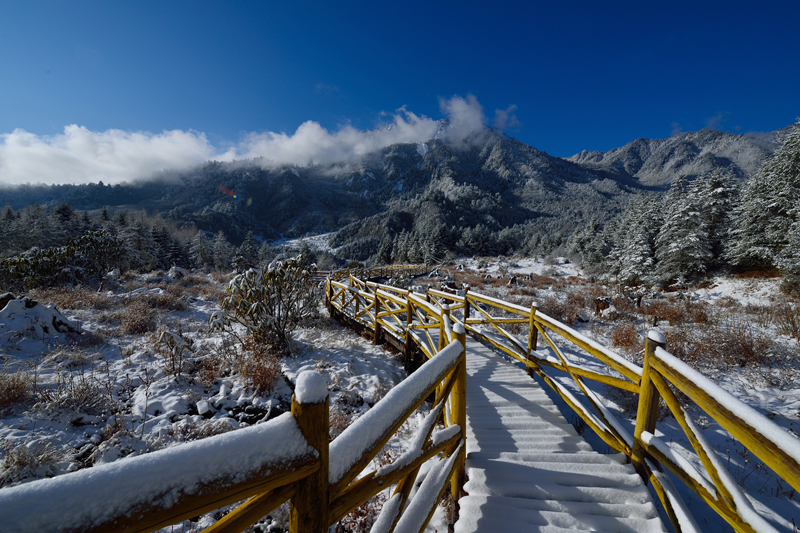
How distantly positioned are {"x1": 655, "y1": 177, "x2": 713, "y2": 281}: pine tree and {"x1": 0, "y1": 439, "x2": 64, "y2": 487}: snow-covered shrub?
2093 cm

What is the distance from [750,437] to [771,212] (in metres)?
19.0

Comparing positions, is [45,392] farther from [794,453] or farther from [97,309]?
[794,453]

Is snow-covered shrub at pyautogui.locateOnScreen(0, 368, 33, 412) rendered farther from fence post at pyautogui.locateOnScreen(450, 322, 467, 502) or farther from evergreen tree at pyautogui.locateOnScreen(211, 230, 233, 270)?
evergreen tree at pyautogui.locateOnScreen(211, 230, 233, 270)

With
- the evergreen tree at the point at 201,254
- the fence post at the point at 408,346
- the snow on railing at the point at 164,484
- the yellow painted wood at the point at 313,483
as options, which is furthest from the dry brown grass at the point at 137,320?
the evergreen tree at the point at 201,254

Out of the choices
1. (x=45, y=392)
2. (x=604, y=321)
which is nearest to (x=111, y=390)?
(x=45, y=392)

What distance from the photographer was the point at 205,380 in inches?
186

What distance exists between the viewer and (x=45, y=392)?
378 centimetres

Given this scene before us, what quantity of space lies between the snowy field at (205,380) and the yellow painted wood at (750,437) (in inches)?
70.5

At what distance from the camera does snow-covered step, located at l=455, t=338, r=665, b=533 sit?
218 centimetres

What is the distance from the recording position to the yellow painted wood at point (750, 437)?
49.3 inches

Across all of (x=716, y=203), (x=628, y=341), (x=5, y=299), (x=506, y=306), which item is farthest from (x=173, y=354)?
(x=716, y=203)

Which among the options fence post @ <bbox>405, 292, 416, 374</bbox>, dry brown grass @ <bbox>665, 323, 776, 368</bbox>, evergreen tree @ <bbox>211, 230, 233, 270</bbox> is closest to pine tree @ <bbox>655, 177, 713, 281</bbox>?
dry brown grass @ <bbox>665, 323, 776, 368</bbox>

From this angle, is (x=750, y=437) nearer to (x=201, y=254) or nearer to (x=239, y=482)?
(x=239, y=482)

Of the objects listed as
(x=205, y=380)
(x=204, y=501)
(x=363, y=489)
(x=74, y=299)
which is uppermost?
(x=204, y=501)
